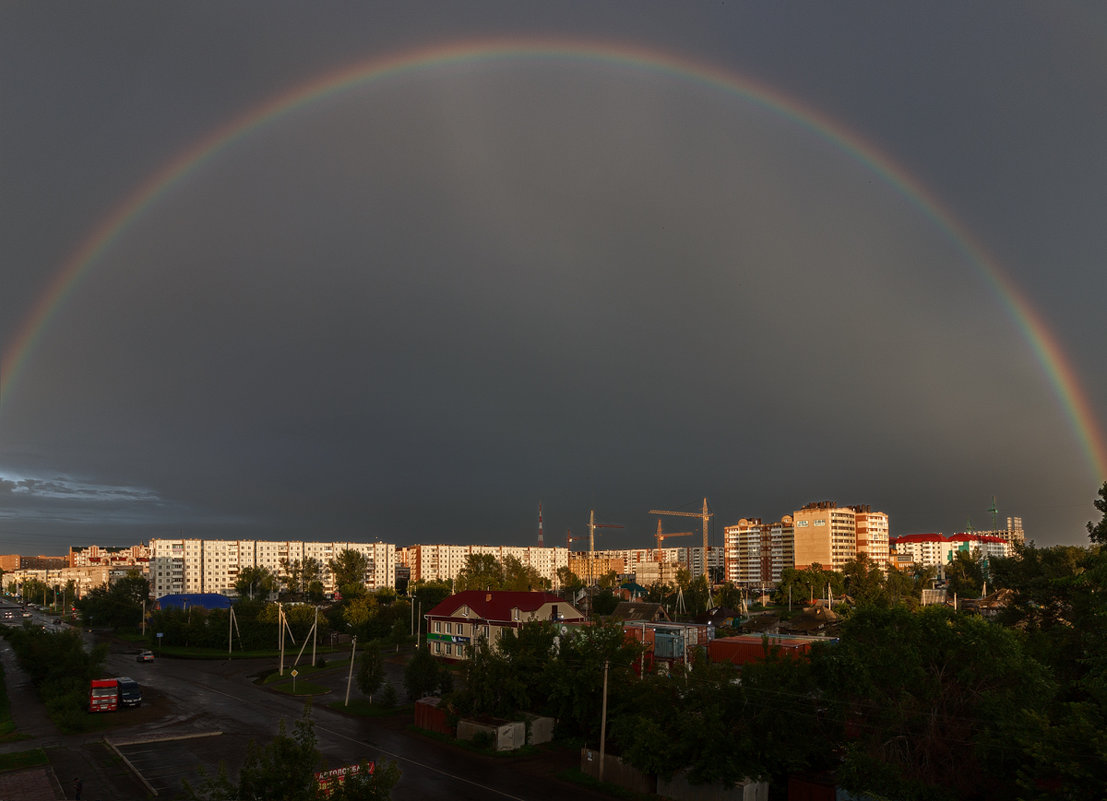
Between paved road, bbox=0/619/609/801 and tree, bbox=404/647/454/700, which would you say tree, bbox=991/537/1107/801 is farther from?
tree, bbox=404/647/454/700

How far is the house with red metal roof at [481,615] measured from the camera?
6081 centimetres

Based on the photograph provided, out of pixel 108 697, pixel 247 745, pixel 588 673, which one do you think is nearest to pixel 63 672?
pixel 108 697

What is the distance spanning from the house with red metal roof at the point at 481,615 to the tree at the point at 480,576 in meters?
40.5

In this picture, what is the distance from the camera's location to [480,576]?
116 metres

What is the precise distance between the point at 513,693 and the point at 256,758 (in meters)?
24.0

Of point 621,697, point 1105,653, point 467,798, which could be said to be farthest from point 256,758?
point 1105,653

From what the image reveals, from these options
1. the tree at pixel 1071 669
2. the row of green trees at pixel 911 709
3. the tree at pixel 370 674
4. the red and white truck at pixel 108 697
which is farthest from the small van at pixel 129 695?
the tree at pixel 1071 669

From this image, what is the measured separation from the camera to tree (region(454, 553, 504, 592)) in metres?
110

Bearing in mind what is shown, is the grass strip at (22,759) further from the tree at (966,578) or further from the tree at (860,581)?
the tree at (966,578)

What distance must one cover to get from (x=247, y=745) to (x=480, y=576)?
84744 mm

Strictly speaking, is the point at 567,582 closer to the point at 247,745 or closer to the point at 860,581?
the point at 860,581

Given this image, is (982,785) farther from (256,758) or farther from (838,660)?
(256,758)

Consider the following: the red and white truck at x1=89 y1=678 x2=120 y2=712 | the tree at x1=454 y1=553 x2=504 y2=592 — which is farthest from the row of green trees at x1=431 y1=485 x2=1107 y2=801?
the tree at x1=454 y1=553 x2=504 y2=592

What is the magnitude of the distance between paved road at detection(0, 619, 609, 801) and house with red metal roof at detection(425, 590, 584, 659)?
35.5ft
